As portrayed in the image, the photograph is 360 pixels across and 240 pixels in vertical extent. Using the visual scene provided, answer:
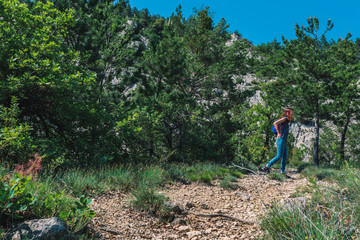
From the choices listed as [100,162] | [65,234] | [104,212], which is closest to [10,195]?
[65,234]

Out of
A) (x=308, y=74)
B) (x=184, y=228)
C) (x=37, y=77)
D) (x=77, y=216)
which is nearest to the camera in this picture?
(x=77, y=216)

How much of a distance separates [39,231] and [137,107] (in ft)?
25.1

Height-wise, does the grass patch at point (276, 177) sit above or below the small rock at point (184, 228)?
above

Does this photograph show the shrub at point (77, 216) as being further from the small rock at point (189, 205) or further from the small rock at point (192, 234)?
the small rock at point (189, 205)

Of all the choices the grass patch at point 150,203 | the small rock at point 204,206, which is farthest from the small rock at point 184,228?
the small rock at point 204,206

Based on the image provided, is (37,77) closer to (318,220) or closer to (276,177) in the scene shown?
(318,220)

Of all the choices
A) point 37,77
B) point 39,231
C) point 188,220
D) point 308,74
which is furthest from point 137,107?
point 308,74

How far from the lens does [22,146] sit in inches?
183

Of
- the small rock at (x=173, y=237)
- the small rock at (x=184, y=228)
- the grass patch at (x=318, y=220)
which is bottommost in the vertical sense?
the small rock at (x=173, y=237)

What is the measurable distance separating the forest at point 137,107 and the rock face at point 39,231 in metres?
0.16

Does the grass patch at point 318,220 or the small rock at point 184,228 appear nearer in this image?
the grass patch at point 318,220

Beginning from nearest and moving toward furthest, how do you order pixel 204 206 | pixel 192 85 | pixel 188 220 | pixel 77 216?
pixel 77 216 → pixel 188 220 → pixel 204 206 → pixel 192 85

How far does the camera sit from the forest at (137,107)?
318 cm

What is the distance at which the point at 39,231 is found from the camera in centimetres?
215
